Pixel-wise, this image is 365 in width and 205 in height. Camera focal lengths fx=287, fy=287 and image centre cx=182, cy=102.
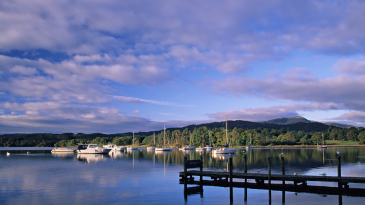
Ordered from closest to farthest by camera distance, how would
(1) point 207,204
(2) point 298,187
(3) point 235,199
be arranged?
(1) point 207,204 < (3) point 235,199 < (2) point 298,187

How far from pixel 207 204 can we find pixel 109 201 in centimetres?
861

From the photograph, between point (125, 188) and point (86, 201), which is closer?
point (86, 201)

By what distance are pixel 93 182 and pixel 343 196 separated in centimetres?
2811

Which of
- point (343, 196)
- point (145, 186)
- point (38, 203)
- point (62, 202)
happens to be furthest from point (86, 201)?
point (343, 196)

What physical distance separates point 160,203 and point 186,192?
5087mm

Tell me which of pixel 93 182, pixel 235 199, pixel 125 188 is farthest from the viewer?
pixel 93 182

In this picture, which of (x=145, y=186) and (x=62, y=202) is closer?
(x=62, y=202)

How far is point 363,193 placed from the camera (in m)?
25.8

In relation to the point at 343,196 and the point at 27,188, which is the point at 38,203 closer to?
the point at 27,188

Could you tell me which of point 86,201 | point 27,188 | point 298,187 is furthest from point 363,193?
point 27,188

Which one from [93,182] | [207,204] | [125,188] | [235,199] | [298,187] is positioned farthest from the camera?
[93,182]

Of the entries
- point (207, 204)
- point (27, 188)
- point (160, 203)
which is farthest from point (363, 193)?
point (27, 188)

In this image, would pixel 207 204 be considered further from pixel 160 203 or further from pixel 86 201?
pixel 86 201

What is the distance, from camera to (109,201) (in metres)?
25.3
